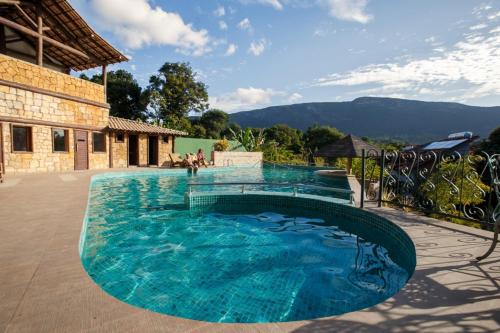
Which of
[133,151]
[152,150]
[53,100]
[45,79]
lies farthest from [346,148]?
[45,79]

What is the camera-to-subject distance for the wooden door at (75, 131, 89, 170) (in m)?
14.8

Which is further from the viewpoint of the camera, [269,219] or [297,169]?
[297,169]

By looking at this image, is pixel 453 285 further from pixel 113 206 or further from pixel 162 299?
pixel 113 206

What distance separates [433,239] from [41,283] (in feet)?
16.6

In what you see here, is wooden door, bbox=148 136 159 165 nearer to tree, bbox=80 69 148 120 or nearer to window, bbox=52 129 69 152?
window, bbox=52 129 69 152

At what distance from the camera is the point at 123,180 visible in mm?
13070

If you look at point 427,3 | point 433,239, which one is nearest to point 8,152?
point 433,239

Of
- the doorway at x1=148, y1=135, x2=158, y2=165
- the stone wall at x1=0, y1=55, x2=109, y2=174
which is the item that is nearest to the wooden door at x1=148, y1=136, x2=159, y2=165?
the doorway at x1=148, y1=135, x2=158, y2=165

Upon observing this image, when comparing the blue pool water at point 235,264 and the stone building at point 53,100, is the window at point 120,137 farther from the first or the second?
the blue pool water at point 235,264

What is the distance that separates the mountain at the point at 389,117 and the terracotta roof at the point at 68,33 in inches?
3759

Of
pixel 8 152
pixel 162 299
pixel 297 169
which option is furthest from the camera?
pixel 297 169

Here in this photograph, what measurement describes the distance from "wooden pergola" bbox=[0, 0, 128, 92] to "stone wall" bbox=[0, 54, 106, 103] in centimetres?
68

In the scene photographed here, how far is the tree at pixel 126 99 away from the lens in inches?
1430

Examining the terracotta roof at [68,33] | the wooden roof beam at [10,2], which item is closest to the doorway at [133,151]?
the terracotta roof at [68,33]
